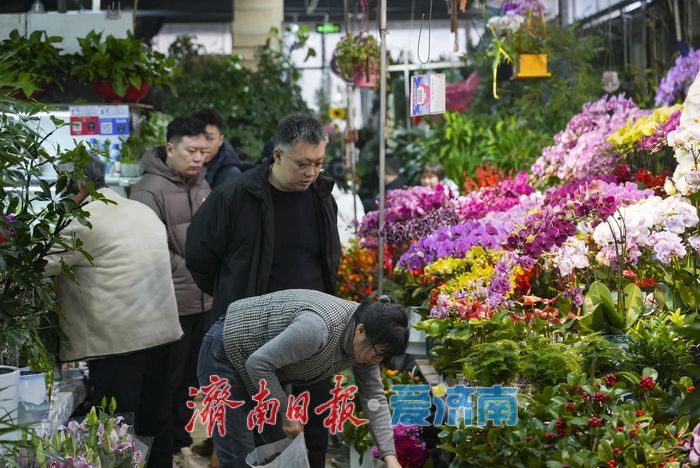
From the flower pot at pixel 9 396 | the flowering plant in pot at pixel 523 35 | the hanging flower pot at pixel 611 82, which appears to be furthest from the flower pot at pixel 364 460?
the hanging flower pot at pixel 611 82

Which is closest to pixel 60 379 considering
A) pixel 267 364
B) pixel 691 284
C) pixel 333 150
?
pixel 267 364

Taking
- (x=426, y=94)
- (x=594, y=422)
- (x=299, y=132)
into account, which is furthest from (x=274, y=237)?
(x=594, y=422)

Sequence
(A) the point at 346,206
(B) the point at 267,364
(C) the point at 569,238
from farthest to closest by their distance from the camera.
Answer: (A) the point at 346,206 → (C) the point at 569,238 → (B) the point at 267,364

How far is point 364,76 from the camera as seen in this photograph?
7.48m

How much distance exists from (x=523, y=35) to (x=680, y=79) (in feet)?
4.19

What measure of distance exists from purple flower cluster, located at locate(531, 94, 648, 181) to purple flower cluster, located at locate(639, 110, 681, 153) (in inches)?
17.0

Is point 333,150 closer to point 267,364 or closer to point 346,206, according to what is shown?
point 346,206

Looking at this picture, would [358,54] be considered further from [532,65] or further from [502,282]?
[502,282]

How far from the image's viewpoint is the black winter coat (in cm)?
374

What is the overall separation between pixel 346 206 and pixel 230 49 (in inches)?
181

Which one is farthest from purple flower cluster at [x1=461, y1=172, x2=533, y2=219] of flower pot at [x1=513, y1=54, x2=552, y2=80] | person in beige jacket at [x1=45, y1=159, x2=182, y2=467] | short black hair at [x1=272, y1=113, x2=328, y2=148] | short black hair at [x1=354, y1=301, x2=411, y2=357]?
short black hair at [x1=354, y1=301, x2=411, y2=357]

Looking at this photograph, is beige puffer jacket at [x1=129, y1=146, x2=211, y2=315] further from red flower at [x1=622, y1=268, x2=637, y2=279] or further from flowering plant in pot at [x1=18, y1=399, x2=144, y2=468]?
red flower at [x1=622, y1=268, x2=637, y2=279]

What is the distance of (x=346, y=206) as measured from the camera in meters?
7.77

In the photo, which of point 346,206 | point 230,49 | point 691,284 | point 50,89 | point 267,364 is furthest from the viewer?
point 230,49
